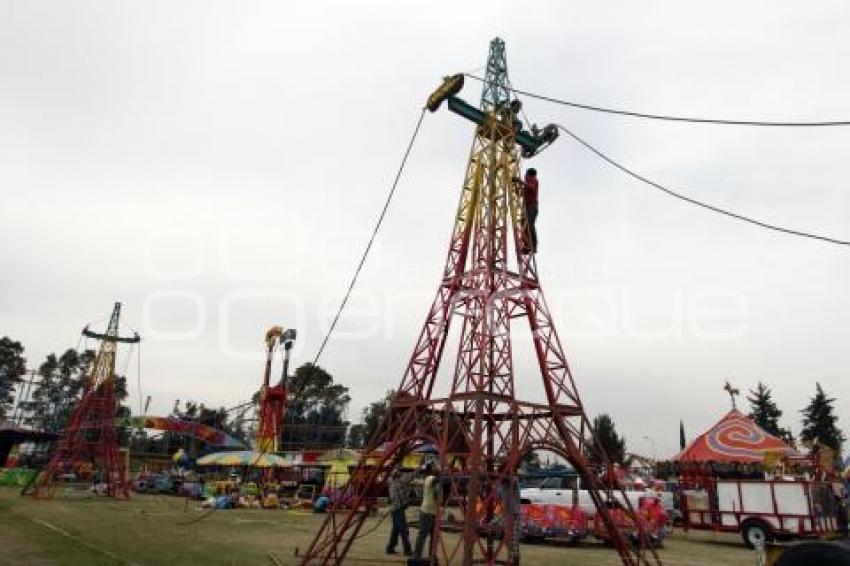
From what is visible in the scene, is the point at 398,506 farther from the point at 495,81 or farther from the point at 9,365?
the point at 9,365

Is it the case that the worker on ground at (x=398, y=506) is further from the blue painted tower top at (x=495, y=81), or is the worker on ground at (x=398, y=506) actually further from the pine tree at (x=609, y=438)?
the pine tree at (x=609, y=438)

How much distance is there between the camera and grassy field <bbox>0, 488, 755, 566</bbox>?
12.9 meters

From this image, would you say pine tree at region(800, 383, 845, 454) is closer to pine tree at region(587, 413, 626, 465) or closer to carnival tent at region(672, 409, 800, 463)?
pine tree at region(587, 413, 626, 465)

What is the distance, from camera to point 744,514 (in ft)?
69.8

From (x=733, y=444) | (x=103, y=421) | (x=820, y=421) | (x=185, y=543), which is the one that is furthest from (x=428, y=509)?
(x=820, y=421)

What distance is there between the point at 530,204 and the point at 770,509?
14444 millimetres

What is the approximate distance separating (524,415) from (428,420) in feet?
6.75

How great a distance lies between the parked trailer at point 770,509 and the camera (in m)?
19.8

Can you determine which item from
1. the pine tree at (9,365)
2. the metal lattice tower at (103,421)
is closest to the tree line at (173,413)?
the pine tree at (9,365)

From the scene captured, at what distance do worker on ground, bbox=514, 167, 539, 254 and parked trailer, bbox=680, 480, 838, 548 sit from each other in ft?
43.7

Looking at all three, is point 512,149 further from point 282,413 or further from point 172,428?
point 172,428

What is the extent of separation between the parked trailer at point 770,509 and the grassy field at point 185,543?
859 millimetres

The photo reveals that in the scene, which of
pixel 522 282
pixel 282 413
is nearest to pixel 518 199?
pixel 522 282

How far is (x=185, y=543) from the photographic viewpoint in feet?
50.6
